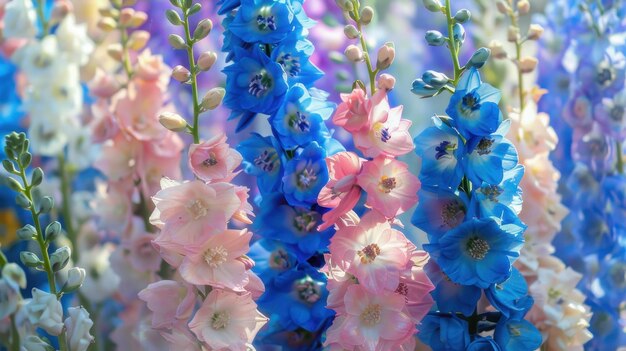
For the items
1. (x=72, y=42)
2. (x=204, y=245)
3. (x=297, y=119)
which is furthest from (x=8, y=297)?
(x=72, y=42)

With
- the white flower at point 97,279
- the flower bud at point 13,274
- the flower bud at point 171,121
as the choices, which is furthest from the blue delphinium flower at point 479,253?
the white flower at point 97,279

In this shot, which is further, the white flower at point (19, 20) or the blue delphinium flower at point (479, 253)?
Answer: the white flower at point (19, 20)

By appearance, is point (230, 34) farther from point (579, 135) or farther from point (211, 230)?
point (579, 135)

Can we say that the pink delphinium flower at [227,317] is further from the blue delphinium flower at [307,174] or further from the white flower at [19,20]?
the white flower at [19,20]

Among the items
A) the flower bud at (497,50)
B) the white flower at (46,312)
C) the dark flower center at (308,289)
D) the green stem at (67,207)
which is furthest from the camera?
the green stem at (67,207)

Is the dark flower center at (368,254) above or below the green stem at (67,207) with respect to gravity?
above

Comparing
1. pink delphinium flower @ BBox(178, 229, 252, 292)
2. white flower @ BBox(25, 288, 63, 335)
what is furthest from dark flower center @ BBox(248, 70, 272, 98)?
white flower @ BBox(25, 288, 63, 335)
